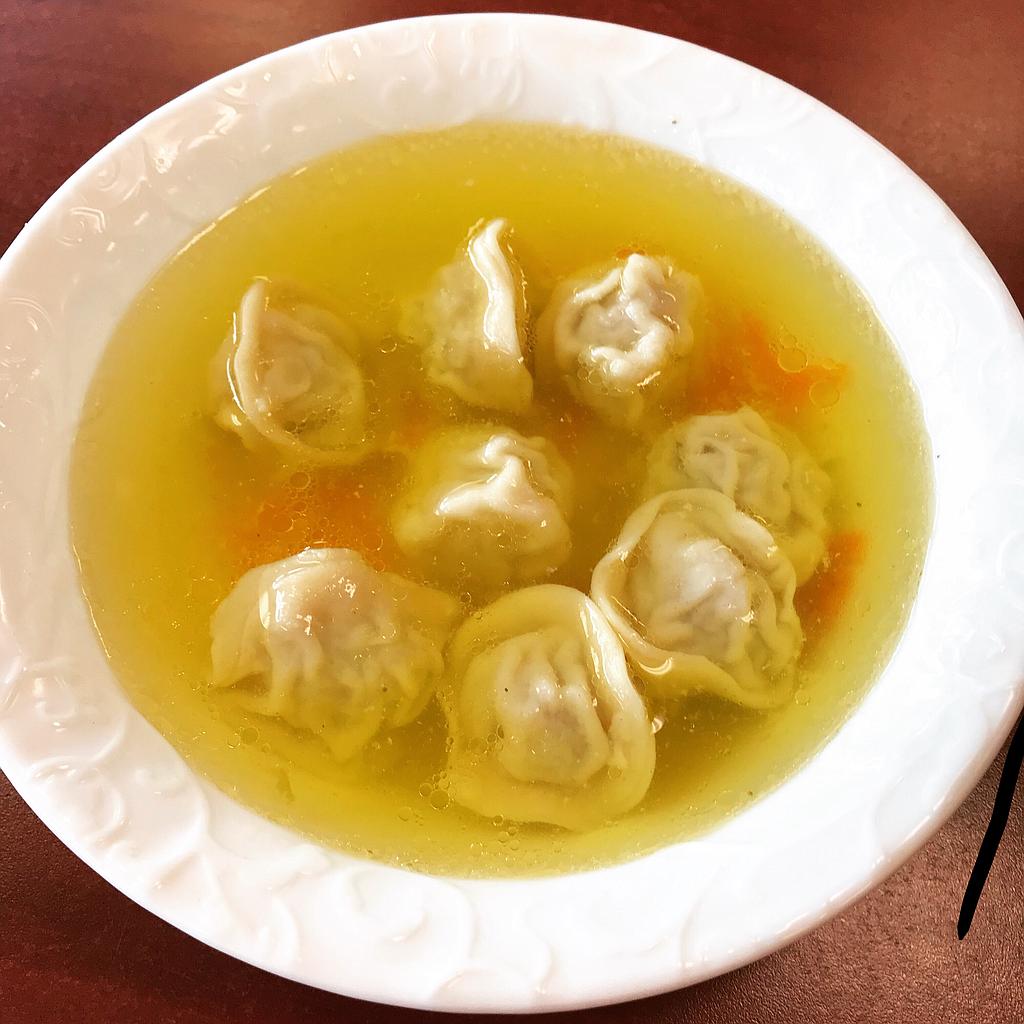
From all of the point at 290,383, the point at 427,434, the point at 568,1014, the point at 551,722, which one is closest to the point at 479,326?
the point at 427,434

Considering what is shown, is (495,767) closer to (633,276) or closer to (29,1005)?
(29,1005)

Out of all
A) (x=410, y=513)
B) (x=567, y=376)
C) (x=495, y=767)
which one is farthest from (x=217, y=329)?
(x=495, y=767)

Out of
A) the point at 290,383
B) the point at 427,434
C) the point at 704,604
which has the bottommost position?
the point at 704,604

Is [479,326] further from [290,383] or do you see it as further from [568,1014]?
[568,1014]

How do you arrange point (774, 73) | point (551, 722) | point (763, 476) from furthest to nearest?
point (774, 73) → point (763, 476) → point (551, 722)

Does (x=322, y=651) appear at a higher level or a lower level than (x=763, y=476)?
lower

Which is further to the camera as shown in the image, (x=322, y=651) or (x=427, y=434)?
(x=427, y=434)

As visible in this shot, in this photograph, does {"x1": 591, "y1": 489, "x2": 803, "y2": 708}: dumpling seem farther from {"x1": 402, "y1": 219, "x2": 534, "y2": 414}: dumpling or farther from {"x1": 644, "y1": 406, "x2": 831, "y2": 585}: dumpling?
{"x1": 402, "y1": 219, "x2": 534, "y2": 414}: dumpling

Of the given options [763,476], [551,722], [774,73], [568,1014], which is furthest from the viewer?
[774,73]
